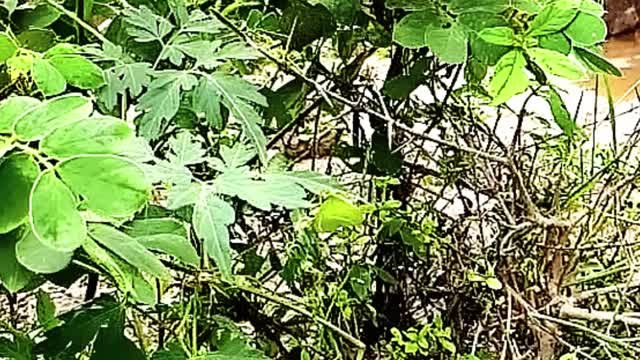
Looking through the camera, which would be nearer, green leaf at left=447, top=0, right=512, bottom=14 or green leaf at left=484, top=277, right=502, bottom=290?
green leaf at left=447, top=0, right=512, bottom=14

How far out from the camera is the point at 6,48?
707 mm

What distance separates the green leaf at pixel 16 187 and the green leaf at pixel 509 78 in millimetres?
458

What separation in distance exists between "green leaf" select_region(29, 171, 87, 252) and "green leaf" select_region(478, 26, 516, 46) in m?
0.48

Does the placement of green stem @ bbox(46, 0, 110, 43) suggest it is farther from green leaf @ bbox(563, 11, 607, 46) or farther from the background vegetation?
green leaf @ bbox(563, 11, 607, 46)

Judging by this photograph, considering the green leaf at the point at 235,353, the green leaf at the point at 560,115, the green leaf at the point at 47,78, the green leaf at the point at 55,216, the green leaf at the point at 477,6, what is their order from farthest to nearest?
the green leaf at the point at 560,115 < the green leaf at the point at 477,6 < the green leaf at the point at 235,353 < the green leaf at the point at 47,78 < the green leaf at the point at 55,216

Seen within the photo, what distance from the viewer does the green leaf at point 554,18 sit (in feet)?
2.65

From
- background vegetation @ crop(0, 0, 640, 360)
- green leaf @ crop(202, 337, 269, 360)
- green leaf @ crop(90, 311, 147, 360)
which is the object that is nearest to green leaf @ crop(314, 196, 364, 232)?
background vegetation @ crop(0, 0, 640, 360)

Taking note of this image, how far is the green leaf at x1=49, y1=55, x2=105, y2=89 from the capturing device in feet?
2.27

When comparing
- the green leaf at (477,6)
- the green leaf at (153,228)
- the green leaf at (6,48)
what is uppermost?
the green leaf at (477,6)

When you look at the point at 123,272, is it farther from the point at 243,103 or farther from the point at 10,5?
the point at 10,5

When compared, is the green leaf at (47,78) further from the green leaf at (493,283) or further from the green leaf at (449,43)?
the green leaf at (493,283)

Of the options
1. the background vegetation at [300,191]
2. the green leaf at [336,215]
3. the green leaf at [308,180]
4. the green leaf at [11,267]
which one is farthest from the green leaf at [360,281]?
the green leaf at [11,267]

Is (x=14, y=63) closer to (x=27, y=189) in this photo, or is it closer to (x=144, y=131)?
(x=144, y=131)

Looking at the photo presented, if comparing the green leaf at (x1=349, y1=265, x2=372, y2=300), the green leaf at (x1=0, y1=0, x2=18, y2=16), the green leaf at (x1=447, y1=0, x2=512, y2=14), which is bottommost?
the green leaf at (x1=349, y1=265, x2=372, y2=300)
